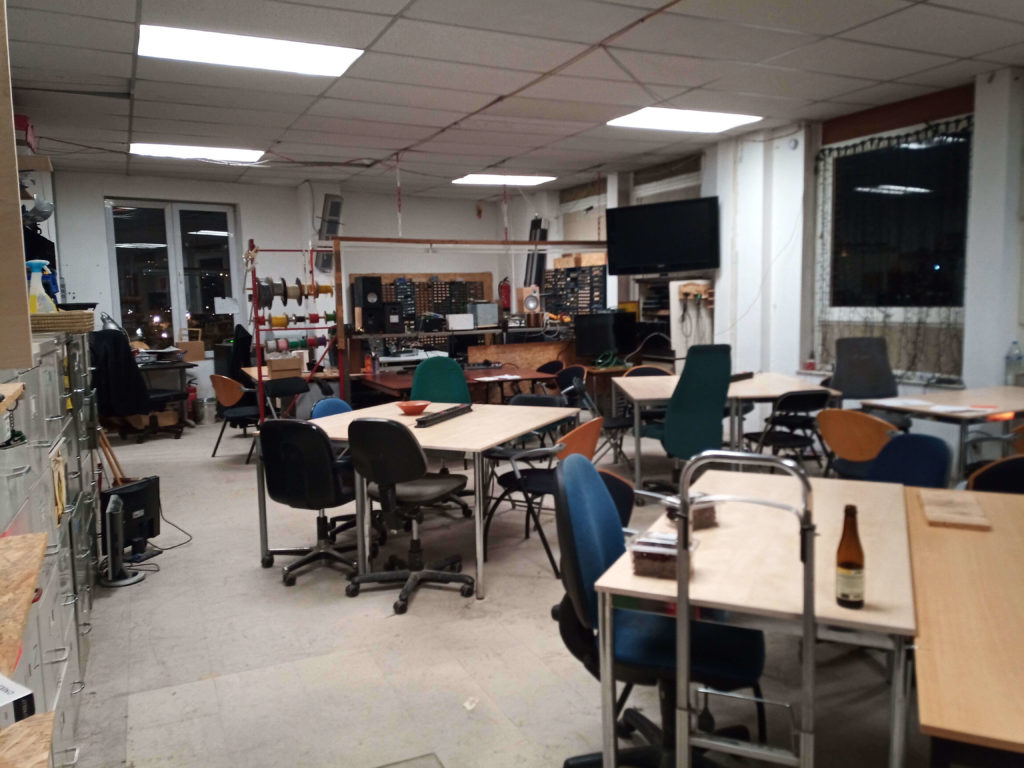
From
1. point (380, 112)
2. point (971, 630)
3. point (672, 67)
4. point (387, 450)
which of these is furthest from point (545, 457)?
point (380, 112)

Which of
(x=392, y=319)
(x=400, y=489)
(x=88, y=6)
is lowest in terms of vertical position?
(x=400, y=489)

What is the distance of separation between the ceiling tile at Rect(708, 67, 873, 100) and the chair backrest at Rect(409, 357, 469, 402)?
285 cm

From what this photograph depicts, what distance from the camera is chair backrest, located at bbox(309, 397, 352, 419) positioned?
4738 mm

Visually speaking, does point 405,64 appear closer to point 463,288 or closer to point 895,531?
point 895,531

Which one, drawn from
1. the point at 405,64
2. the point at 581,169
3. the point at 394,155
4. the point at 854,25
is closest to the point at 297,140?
the point at 394,155

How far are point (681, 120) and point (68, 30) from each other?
4645mm

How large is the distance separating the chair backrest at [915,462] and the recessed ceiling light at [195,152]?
6555 millimetres

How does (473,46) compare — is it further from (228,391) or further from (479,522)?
(228,391)

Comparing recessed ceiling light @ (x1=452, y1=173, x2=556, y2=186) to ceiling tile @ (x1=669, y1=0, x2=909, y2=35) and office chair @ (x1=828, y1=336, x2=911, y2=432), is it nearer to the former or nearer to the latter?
office chair @ (x1=828, y1=336, x2=911, y2=432)

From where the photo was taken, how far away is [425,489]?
3.89 m

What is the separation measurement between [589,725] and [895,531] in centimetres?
122

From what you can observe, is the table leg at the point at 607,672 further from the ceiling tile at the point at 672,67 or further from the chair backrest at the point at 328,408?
the ceiling tile at the point at 672,67

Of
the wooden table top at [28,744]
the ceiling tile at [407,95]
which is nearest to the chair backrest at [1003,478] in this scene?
the wooden table top at [28,744]

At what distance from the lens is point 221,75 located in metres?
4.77
